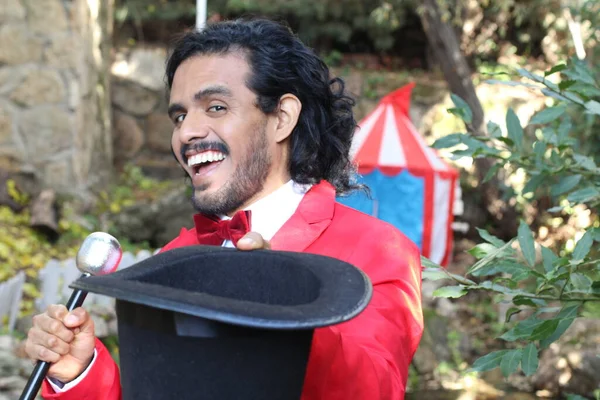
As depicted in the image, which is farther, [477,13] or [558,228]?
[477,13]

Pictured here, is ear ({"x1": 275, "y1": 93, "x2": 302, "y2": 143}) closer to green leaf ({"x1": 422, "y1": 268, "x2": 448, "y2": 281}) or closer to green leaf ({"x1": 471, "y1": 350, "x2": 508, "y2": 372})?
green leaf ({"x1": 422, "y1": 268, "x2": 448, "y2": 281})

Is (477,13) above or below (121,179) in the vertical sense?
above

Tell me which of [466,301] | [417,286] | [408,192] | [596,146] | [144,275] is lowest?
[466,301]

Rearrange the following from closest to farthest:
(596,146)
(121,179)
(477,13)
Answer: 1. (596,146)
2. (121,179)
3. (477,13)

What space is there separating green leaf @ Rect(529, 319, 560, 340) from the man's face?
23.5 inches

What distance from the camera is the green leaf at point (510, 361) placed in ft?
5.19

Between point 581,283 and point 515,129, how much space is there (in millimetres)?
491

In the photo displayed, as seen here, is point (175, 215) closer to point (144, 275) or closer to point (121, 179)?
point (121, 179)

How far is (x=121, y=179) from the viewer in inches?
328

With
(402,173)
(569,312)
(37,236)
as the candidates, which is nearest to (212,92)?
(569,312)

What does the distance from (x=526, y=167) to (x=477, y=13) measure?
900 cm

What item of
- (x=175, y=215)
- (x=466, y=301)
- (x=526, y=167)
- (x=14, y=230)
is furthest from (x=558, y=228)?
(x=526, y=167)

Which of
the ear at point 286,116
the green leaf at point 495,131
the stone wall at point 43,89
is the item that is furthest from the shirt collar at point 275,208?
the stone wall at point 43,89

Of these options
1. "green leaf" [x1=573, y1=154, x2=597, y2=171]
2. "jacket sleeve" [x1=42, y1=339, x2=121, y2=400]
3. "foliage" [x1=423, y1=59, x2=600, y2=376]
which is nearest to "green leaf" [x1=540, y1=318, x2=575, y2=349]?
"foliage" [x1=423, y1=59, x2=600, y2=376]
